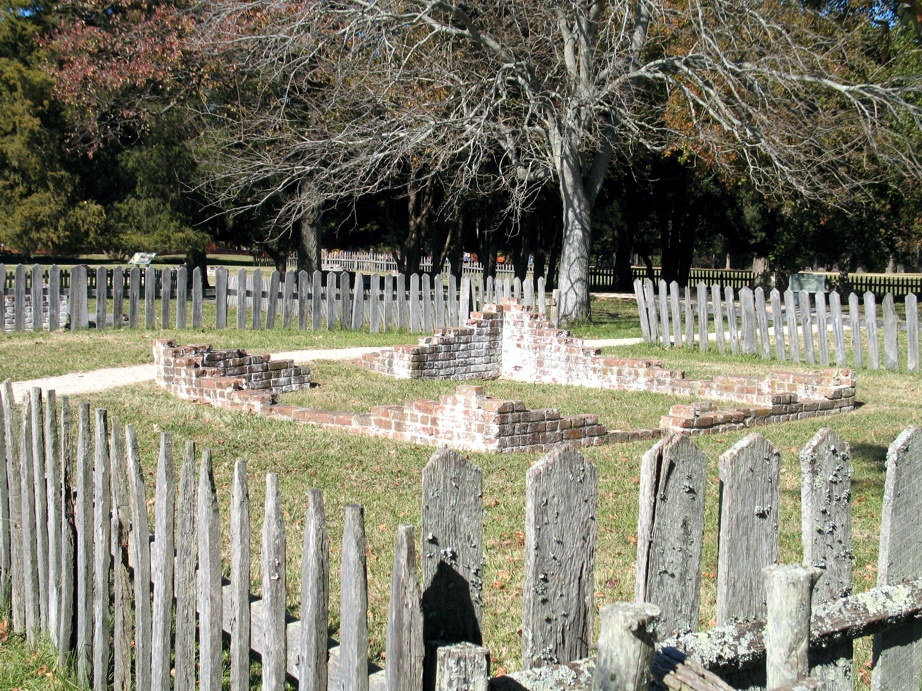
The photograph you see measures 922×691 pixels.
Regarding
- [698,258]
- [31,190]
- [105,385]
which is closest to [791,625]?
[105,385]

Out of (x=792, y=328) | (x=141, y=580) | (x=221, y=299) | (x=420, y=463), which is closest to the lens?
(x=141, y=580)

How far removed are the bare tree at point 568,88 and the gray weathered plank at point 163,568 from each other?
665 inches

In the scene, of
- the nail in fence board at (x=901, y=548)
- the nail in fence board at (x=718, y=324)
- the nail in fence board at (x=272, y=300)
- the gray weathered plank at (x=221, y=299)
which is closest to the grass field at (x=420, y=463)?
the nail in fence board at (x=901, y=548)

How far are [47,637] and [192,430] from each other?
501 cm

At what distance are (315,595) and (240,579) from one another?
48 cm

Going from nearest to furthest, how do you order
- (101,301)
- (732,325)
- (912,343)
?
(912,343)
(732,325)
(101,301)

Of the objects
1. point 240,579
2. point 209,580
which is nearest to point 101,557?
point 209,580

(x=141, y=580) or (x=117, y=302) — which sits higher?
(x=117, y=302)

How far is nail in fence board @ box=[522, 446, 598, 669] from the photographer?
2312mm

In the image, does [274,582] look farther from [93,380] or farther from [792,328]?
[792,328]

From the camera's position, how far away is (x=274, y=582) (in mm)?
2764

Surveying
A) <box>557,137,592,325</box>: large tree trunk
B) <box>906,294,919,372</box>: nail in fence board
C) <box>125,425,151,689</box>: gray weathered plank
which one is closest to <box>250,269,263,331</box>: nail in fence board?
<box>557,137,592,325</box>: large tree trunk

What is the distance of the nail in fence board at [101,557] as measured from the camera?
12.5 feet

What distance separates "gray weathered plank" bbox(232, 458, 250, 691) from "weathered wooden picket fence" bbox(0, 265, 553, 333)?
625 inches
